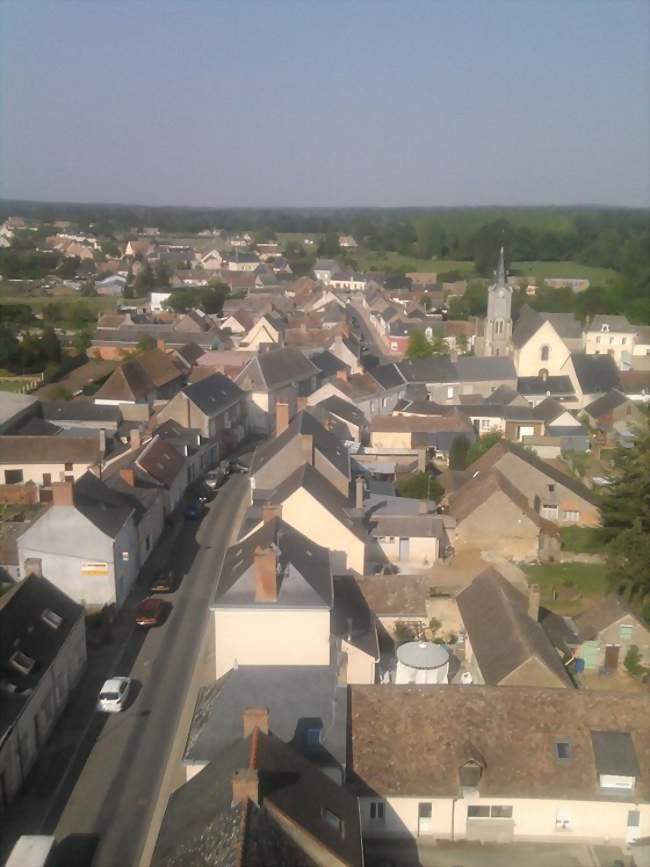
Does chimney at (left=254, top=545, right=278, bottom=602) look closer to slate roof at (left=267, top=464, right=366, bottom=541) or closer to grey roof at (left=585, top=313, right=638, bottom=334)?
slate roof at (left=267, top=464, right=366, bottom=541)

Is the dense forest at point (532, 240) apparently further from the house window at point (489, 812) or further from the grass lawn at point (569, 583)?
the house window at point (489, 812)

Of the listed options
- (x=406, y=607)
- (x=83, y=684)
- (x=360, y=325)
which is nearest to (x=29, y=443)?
(x=83, y=684)

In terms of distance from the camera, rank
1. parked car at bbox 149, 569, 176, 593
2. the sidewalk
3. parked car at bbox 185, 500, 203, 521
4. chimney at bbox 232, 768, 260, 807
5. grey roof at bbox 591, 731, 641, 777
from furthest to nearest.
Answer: parked car at bbox 185, 500, 203, 521
parked car at bbox 149, 569, 176, 593
the sidewalk
grey roof at bbox 591, 731, 641, 777
chimney at bbox 232, 768, 260, 807

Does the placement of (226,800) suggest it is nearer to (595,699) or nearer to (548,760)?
(548,760)

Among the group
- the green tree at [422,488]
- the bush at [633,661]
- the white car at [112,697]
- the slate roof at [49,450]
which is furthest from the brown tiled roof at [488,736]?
the slate roof at [49,450]

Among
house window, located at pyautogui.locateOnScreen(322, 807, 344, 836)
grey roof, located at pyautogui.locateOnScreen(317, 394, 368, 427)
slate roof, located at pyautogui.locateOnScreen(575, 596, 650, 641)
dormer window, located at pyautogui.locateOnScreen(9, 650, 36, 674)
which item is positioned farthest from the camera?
grey roof, located at pyautogui.locateOnScreen(317, 394, 368, 427)

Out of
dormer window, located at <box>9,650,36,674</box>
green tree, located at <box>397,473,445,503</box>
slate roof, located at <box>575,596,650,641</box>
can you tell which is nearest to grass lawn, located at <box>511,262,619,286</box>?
green tree, located at <box>397,473,445,503</box>
